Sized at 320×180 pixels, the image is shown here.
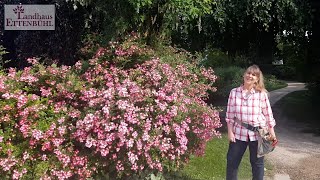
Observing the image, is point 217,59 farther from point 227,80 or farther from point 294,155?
point 294,155

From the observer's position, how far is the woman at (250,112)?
409cm

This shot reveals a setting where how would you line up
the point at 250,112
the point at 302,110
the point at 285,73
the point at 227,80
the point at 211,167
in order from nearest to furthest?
the point at 250,112 < the point at 211,167 < the point at 227,80 < the point at 302,110 < the point at 285,73

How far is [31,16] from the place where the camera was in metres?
7.99

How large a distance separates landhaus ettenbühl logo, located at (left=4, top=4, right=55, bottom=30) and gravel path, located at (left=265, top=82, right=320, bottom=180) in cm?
491

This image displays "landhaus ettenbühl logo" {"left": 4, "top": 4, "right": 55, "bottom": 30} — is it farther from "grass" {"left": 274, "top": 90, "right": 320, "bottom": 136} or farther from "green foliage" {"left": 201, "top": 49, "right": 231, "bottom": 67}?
"green foliage" {"left": 201, "top": 49, "right": 231, "bottom": 67}

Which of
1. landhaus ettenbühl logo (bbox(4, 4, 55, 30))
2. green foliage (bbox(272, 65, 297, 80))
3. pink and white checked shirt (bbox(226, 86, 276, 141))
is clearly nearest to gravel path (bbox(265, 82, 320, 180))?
pink and white checked shirt (bbox(226, 86, 276, 141))

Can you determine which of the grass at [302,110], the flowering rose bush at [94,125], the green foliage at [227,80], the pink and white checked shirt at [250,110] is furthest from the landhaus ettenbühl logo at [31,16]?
the grass at [302,110]

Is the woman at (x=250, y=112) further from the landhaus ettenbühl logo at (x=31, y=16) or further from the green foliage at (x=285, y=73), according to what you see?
the green foliage at (x=285, y=73)

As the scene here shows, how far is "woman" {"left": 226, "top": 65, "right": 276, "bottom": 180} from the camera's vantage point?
13.4 feet

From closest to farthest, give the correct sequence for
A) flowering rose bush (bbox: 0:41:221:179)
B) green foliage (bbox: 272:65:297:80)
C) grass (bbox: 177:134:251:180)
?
flowering rose bush (bbox: 0:41:221:179) → grass (bbox: 177:134:251:180) → green foliage (bbox: 272:65:297:80)

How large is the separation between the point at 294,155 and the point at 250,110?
309 centimetres

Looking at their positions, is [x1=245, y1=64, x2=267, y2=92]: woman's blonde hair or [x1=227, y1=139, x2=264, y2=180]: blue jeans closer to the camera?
[x1=245, y1=64, x2=267, y2=92]: woman's blonde hair

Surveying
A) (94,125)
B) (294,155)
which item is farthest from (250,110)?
(294,155)

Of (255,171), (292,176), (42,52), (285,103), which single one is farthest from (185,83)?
(285,103)
